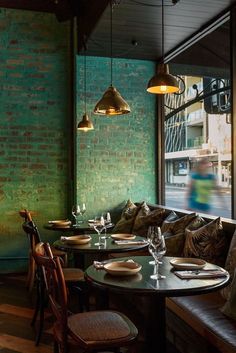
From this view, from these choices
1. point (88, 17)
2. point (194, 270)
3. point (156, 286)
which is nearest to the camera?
point (156, 286)

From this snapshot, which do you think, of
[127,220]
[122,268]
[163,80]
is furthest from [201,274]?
[127,220]

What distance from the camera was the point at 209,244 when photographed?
3.23 meters

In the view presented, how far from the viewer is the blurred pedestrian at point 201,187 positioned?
14.5 feet

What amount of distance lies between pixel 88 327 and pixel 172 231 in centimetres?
188

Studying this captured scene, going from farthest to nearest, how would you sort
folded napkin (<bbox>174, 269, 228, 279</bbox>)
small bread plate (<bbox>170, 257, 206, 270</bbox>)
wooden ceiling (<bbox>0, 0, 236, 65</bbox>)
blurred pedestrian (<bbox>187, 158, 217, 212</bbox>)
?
blurred pedestrian (<bbox>187, 158, 217, 212</bbox>) < wooden ceiling (<bbox>0, 0, 236, 65</bbox>) < small bread plate (<bbox>170, 257, 206, 270</bbox>) < folded napkin (<bbox>174, 269, 228, 279</bbox>)

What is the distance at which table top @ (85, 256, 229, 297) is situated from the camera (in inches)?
78.6

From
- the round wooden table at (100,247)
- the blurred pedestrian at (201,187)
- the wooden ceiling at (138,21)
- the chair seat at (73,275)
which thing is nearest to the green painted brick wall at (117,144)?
the wooden ceiling at (138,21)

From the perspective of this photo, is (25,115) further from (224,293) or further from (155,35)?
(224,293)

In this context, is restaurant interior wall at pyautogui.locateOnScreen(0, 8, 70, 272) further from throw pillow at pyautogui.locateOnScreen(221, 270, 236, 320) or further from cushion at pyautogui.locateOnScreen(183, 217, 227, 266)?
throw pillow at pyautogui.locateOnScreen(221, 270, 236, 320)

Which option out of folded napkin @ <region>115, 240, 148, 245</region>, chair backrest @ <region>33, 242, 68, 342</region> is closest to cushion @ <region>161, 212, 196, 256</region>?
folded napkin @ <region>115, 240, 148, 245</region>

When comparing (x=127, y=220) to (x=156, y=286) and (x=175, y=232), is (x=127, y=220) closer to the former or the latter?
(x=175, y=232)

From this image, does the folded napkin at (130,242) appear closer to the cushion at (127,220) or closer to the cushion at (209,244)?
the cushion at (209,244)

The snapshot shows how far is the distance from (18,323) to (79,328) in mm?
1670

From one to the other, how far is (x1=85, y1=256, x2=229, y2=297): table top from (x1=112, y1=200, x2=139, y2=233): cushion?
2.58 meters
